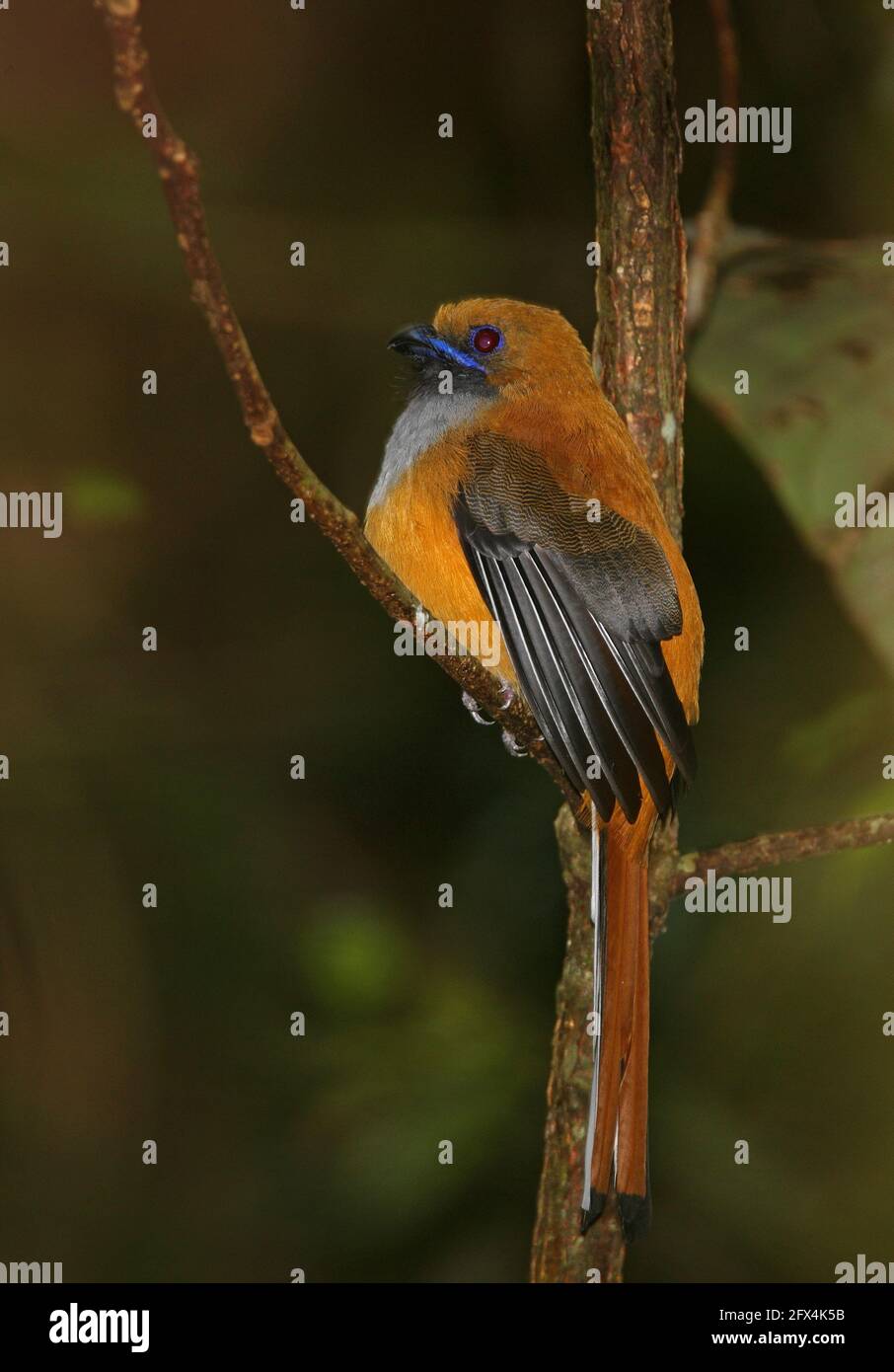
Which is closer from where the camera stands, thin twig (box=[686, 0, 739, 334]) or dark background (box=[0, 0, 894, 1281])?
dark background (box=[0, 0, 894, 1281])

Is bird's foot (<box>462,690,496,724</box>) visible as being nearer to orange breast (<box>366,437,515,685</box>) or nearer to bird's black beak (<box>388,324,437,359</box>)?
orange breast (<box>366,437,515,685</box>)

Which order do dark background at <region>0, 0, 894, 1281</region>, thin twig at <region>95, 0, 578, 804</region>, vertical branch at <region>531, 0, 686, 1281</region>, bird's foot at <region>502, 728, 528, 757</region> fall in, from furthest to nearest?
dark background at <region>0, 0, 894, 1281</region>
bird's foot at <region>502, 728, 528, 757</region>
vertical branch at <region>531, 0, 686, 1281</region>
thin twig at <region>95, 0, 578, 804</region>

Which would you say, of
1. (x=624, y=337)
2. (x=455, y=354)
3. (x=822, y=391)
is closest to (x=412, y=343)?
(x=455, y=354)

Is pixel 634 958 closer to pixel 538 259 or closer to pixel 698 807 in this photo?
pixel 698 807

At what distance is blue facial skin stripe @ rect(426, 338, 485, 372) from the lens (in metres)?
2.98

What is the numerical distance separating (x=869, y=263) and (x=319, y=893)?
6.25 ft

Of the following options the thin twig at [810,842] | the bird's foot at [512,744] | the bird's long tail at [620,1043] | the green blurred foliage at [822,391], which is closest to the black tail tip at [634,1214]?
the bird's long tail at [620,1043]

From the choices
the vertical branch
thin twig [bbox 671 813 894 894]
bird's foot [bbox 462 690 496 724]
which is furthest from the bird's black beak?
thin twig [bbox 671 813 894 894]

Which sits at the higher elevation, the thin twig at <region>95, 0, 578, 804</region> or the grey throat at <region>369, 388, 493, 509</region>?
the grey throat at <region>369, 388, 493, 509</region>

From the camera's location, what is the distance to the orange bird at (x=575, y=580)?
2480 mm

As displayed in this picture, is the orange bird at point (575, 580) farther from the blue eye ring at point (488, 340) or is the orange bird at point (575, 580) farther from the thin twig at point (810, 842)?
the thin twig at point (810, 842)

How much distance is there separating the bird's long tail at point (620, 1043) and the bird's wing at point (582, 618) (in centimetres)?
20
